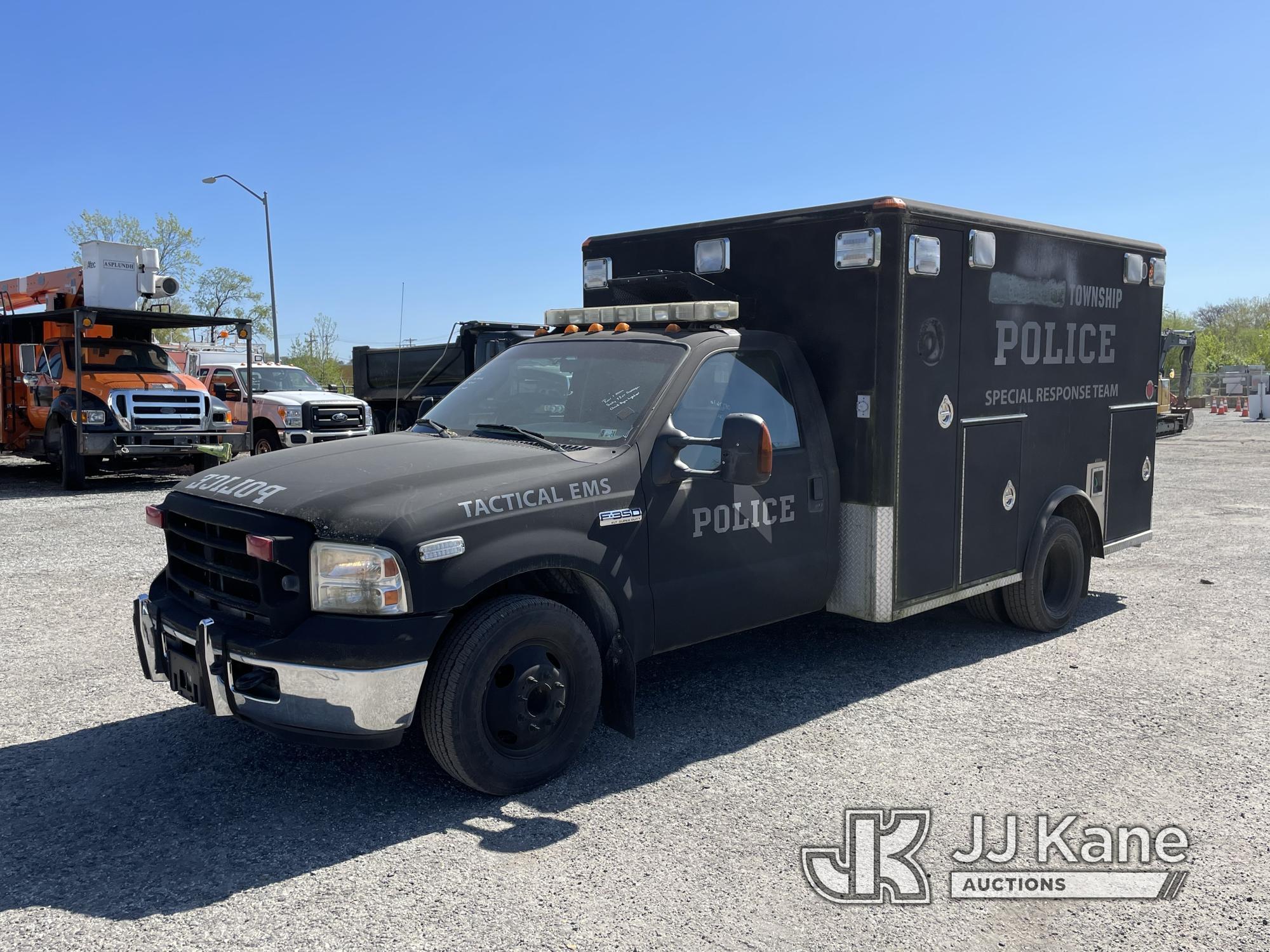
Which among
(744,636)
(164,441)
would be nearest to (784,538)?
(744,636)

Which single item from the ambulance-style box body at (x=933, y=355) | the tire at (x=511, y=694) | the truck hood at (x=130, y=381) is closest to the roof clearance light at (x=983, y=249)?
the ambulance-style box body at (x=933, y=355)

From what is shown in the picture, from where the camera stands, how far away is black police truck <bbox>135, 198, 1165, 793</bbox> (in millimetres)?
3805

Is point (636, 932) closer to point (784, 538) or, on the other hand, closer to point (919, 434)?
point (784, 538)

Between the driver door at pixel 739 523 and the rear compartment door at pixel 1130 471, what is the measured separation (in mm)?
3001

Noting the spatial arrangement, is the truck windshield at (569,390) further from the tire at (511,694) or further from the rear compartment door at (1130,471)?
the rear compartment door at (1130,471)

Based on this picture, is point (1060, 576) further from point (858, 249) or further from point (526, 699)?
point (526, 699)

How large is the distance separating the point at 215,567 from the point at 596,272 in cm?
348

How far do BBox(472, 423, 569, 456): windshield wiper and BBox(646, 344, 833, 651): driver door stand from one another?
0.46 meters

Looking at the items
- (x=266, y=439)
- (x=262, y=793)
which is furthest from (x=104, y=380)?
(x=262, y=793)

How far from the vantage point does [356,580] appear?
3750 mm

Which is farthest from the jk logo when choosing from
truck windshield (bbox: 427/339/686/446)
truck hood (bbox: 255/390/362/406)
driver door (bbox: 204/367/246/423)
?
driver door (bbox: 204/367/246/423)

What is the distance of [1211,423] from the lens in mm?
35344

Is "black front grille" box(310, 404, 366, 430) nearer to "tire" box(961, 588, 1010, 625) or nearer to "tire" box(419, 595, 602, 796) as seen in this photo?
"tire" box(961, 588, 1010, 625)

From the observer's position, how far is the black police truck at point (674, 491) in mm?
3805
